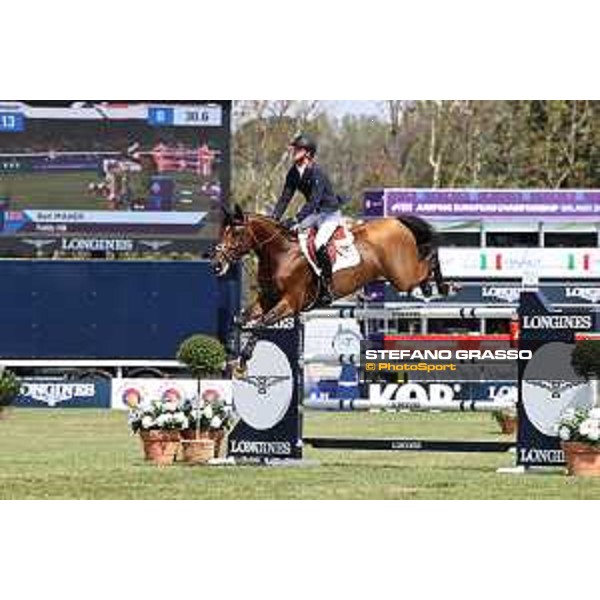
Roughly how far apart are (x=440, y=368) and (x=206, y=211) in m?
4.20

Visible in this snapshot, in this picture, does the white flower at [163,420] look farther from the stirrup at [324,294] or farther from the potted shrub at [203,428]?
the stirrup at [324,294]

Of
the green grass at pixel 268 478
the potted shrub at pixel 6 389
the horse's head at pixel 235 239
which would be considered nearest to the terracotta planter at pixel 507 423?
the green grass at pixel 268 478

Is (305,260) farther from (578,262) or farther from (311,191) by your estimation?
(578,262)

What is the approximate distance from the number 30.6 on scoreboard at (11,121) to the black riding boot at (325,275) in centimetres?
1429

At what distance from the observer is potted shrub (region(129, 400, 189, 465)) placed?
45.4ft

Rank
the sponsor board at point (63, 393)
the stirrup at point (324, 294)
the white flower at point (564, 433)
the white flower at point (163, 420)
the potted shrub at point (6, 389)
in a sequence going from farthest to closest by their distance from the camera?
the sponsor board at point (63, 393) → the potted shrub at point (6, 389) → the white flower at point (163, 420) → the white flower at point (564, 433) → the stirrup at point (324, 294)

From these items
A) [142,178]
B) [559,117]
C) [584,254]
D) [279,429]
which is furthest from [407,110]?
[279,429]

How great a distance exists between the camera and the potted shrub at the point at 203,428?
547 inches

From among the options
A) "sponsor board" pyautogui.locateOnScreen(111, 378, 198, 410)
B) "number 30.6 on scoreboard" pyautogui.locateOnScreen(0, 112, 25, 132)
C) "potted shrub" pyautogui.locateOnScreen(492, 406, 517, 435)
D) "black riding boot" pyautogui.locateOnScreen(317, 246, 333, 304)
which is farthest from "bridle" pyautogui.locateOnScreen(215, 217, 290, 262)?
"number 30.6 on scoreboard" pyautogui.locateOnScreen(0, 112, 25, 132)

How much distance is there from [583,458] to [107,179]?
1526cm

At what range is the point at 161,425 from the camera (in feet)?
45.5

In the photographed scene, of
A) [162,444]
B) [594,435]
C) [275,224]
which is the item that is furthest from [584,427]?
[162,444]

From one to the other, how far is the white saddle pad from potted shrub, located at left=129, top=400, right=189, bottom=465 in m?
2.29

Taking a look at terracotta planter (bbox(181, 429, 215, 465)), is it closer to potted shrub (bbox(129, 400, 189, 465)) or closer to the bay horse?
potted shrub (bbox(129, 400, 189, 465))
